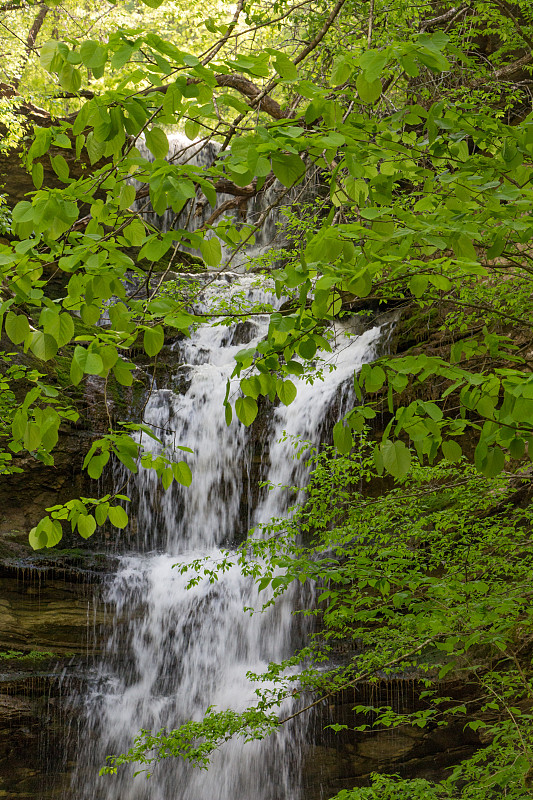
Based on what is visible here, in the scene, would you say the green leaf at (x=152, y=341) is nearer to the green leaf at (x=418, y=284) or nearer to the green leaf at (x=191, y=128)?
the green leaf at (x=191, y=128)

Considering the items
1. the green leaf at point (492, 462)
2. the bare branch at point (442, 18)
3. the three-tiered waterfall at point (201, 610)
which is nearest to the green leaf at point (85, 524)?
the green leaf at point (492, 462)

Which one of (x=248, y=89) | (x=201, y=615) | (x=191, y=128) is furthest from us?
(x=201, y=615)

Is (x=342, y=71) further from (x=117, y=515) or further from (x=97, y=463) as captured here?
(x=117, y=515)

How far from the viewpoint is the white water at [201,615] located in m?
7.90

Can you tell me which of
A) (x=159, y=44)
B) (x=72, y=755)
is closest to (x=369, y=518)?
(x=159, y=44)

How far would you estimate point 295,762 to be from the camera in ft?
24.8

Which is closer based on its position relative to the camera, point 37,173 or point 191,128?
point 37,173

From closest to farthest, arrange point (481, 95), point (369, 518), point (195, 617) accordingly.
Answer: point (369, 518) < point (481, 95) < point (195, 617)

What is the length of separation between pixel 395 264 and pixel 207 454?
356 inches

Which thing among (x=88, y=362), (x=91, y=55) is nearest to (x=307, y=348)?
(x=88, y=362)

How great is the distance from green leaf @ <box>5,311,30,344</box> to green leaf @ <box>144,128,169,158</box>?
662 mm

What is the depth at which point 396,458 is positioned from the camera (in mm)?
1925

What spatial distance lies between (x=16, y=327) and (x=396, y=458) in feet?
4.07

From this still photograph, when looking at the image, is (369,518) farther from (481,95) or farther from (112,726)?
(112,726)
